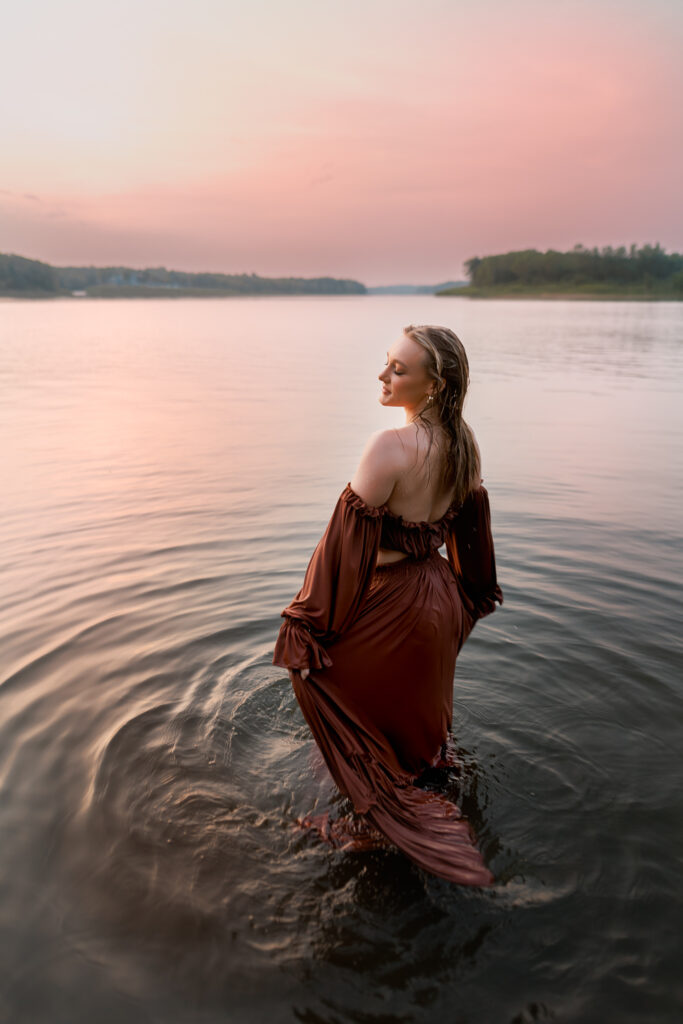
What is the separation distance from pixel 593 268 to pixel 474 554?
501 feet

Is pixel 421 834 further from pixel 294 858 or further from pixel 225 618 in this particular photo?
pixel 225 618

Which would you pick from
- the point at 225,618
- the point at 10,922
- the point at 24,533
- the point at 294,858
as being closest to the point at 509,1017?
the point at 294,858

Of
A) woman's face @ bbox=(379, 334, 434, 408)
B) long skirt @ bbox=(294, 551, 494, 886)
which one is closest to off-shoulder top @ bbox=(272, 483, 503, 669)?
long skirt @ bbox=(294, 551, 494, 886)

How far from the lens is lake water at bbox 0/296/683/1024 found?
9.74 feet

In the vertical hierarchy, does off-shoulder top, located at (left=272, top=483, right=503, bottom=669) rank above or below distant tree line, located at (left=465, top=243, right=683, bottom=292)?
below

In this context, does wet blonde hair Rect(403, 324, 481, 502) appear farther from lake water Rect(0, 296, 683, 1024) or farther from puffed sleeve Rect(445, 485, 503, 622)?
lake water Rect(0, 296, 683, 1024)

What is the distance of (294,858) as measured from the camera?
3.62 meters

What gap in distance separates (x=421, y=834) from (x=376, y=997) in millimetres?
733

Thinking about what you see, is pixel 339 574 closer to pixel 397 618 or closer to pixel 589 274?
pixel 397 618

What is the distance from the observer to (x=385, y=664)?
3.63 m

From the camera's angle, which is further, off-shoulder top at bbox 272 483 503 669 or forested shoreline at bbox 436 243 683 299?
forested shoreline at bbox 436 243 683 299

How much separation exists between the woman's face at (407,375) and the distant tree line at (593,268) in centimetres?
13964

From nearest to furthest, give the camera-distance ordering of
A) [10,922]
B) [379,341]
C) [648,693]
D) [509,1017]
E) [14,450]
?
1. [509,1017]
2. [10,922]
3. [648,693]
4. [14,450]
5. [379,341]

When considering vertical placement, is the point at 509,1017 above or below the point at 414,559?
below
